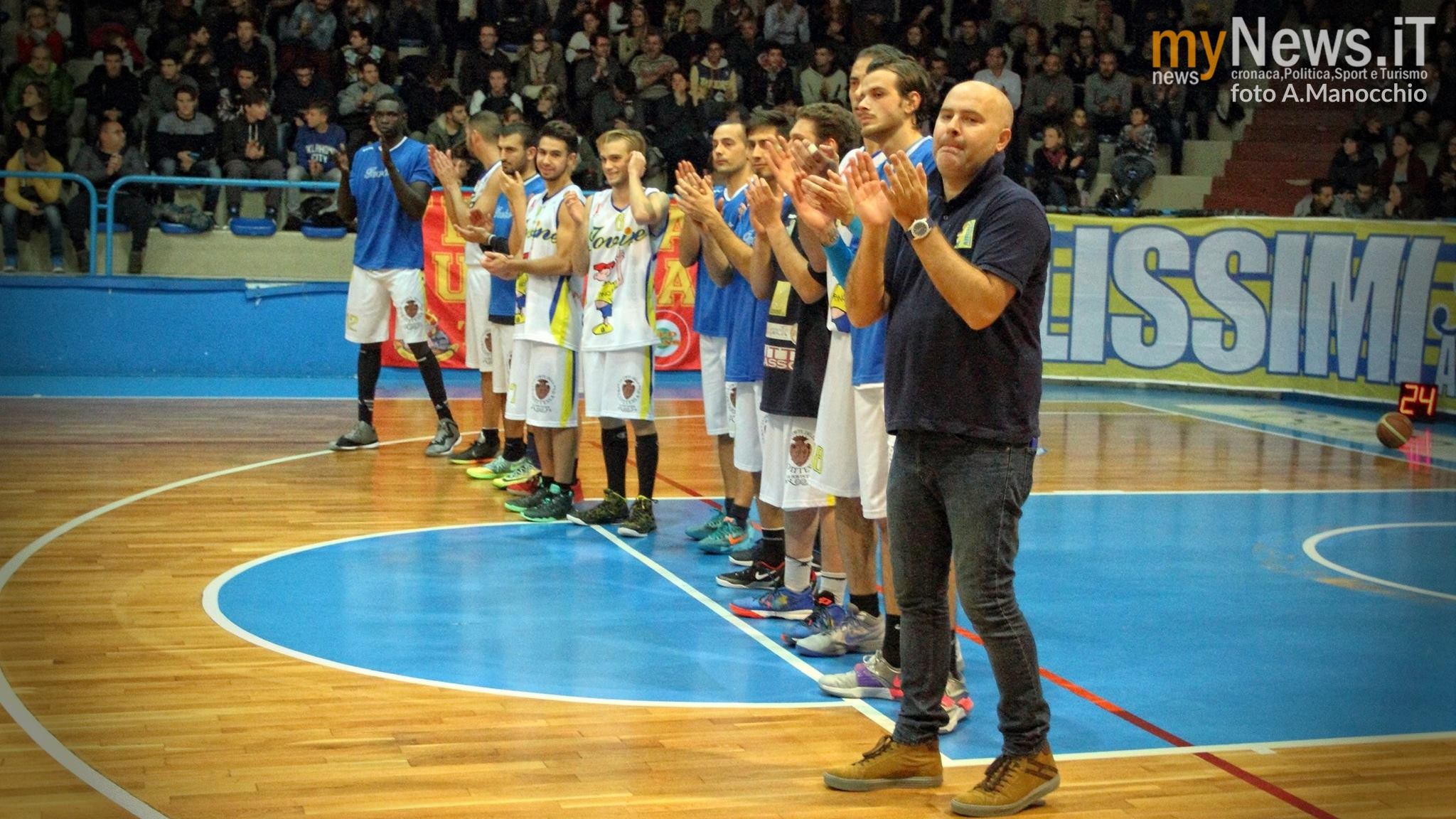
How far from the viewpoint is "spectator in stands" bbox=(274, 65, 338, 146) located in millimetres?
15195

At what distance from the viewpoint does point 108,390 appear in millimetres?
13070

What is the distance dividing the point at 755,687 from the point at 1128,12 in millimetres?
15313

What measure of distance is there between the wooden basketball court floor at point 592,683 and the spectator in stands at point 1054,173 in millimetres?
7414

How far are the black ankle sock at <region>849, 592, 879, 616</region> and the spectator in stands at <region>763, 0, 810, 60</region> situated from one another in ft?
43.6

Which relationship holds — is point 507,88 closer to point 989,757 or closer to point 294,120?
point 294,120

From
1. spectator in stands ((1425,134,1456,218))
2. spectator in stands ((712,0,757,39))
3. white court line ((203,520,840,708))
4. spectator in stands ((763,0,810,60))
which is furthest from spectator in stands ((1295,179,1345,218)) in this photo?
white court line ((203,520,840,708))

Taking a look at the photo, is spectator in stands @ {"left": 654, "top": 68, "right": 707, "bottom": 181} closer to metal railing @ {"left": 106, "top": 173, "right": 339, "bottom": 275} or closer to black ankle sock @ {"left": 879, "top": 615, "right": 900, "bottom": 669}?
metal railing @ {"left": 106, "top": 173, "right": 339, "bottom": 275}

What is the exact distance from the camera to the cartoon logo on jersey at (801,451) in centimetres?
636

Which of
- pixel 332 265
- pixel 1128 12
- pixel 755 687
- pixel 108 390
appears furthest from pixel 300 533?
pixel 1128 12

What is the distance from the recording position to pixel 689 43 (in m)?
17.7

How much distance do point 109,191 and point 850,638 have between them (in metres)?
10.1

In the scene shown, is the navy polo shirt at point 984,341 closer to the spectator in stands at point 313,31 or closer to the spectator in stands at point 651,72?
the spectator in stands at point 313,31

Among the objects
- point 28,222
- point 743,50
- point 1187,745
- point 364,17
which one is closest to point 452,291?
point 364,17

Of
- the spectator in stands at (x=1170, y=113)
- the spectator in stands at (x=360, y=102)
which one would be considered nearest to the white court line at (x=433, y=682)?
the spectator in stands at (x=360, y=102)
